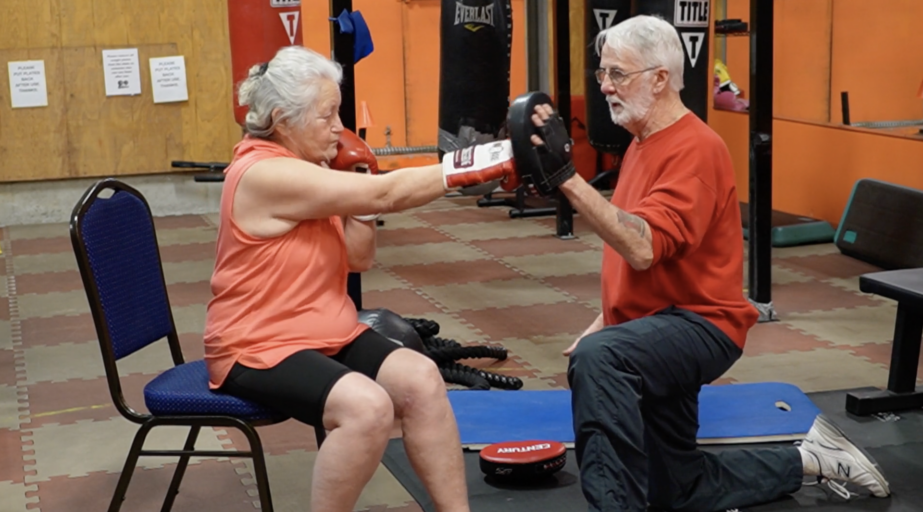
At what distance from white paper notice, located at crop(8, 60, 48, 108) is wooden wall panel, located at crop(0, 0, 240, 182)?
0.12 feet

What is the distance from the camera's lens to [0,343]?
5.44 metres

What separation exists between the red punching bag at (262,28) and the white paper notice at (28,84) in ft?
10.5

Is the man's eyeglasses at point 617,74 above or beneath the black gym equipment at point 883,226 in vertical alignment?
above

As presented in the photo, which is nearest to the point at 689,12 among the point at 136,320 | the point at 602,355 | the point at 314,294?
the point at 602,355

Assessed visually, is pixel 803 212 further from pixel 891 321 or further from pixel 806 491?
pixel 806 491

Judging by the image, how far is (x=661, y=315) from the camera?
305 cm

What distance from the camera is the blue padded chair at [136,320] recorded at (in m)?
2.84

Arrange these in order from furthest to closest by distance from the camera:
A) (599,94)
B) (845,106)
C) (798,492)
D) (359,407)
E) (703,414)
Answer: (845,106) → (599,94) → (703,414) → (798,492) → (359,407)

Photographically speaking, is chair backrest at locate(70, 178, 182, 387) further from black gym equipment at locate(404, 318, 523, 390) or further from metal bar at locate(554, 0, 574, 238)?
metal bar at locate(554, 0, 574, 238)

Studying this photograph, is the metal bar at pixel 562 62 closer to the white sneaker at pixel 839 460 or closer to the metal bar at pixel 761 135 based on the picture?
the metal bar at pixel 761 135

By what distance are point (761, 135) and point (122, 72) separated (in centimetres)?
493

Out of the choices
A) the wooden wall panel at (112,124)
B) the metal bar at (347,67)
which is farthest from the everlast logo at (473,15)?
the wooden wall panel at (112,124)

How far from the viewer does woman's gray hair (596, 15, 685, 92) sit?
308 cm

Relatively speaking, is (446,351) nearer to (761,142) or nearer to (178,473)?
(178,473)
